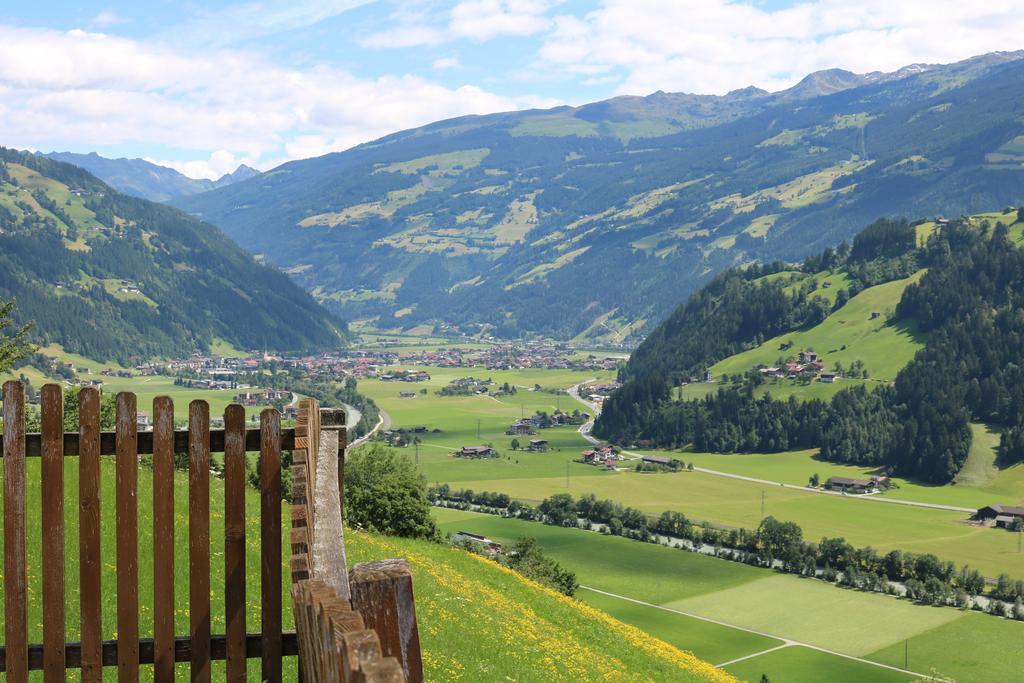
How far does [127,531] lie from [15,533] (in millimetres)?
907

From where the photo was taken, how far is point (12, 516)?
8.26 m

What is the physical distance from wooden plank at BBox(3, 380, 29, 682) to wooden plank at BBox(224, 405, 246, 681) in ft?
5.32

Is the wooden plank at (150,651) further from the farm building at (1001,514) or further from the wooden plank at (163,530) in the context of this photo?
the farm building at (1001,514)

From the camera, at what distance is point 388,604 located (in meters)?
4.92

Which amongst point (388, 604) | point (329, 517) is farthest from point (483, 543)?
point (388, 604)

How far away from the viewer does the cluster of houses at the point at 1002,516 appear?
143 m

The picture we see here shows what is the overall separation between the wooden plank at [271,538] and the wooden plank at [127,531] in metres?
1.04

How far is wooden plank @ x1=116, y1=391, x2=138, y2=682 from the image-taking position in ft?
26.9

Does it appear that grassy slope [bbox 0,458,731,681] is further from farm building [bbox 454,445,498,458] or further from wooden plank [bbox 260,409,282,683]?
farm building [bbox 454,445,498,458]

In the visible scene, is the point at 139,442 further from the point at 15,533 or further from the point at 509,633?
the point at 509,633

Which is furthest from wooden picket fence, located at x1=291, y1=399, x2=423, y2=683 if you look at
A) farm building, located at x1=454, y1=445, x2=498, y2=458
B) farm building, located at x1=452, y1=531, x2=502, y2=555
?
farm building, located at x1=454, y1=445, x2=498, y2=458

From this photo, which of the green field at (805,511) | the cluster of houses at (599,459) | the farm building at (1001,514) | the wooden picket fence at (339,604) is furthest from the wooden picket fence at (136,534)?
the cluster of houses at (599,459)

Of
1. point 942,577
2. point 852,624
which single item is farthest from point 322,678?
point 942,577

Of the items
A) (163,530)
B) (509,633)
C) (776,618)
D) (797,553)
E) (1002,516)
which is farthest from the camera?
(1002,516)
